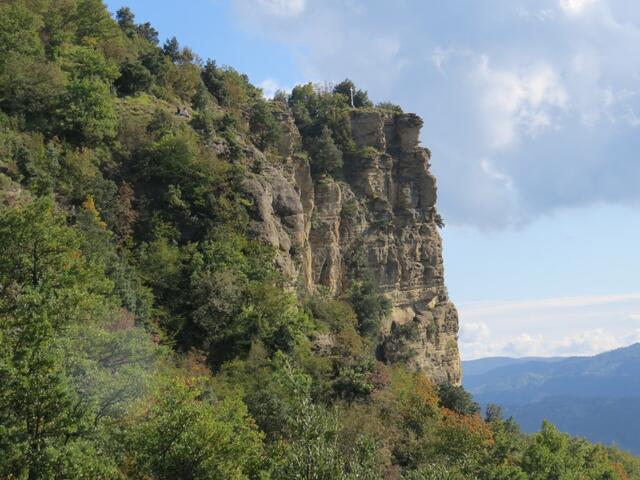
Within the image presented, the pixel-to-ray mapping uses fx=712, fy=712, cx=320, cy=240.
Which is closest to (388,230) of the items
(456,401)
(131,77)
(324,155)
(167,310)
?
(324,155)

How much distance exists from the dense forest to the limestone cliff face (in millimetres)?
2310

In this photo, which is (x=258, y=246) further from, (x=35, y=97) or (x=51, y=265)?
(x=51, y=265)

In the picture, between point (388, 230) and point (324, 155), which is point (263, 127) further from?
point (388, 230)

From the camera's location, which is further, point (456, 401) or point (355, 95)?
point (355, 95)

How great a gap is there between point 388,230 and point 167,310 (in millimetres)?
30116

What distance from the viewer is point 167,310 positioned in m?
41.5

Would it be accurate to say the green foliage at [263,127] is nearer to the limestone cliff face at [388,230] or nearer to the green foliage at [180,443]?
the limestone cliff face at [388,230]

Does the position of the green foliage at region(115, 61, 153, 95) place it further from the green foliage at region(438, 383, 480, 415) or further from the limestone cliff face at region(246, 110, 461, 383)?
the green foliage at region(438, 383, 480, 415)

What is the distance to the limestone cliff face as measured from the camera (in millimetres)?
60188

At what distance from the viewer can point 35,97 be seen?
44.6 meters

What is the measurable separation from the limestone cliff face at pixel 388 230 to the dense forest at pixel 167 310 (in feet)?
7.58

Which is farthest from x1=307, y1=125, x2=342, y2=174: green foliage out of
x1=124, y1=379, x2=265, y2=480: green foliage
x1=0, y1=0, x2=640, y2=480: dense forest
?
x1=124, y1=379, x2=265, y2=480: green foliage

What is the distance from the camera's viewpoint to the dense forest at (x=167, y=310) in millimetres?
21594

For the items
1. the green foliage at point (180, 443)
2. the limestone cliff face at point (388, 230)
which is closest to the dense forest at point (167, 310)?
the green foliage at point (180, 443)
